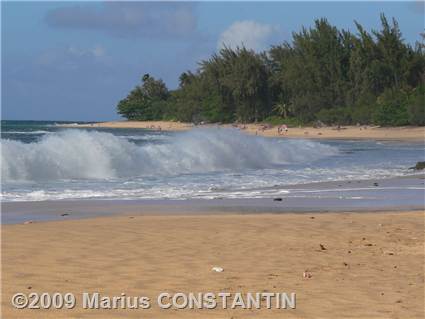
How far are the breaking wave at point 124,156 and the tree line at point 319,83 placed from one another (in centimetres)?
4298

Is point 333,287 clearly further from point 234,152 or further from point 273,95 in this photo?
point 273,95

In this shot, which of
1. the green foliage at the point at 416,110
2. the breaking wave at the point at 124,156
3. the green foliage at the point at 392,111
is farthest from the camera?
the green foliage at the point at 392,111

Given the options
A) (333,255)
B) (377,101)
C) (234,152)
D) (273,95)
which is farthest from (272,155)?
(273,95)

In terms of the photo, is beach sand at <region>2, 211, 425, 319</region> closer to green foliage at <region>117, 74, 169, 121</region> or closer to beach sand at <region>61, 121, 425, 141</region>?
beach sand at <region>61, 121, 425, 141</region>

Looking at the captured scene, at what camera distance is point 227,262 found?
8.17 metres

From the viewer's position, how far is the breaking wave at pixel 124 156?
22.1 m

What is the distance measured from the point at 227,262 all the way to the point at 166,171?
56.4 feet

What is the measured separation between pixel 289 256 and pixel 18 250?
302 cm

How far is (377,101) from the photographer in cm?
8188

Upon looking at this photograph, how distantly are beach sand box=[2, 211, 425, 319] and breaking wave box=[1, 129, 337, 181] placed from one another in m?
10.7

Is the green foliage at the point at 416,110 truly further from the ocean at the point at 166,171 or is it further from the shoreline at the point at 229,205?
the shoreline at the point at 229,205

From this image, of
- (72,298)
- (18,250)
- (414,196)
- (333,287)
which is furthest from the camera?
(414,196)

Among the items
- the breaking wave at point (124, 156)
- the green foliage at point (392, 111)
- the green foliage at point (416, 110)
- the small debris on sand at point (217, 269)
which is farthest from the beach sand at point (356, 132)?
the small debris on sand at point (217, 269)

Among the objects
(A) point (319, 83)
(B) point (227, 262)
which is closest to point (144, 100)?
(A) point (319, 83)
